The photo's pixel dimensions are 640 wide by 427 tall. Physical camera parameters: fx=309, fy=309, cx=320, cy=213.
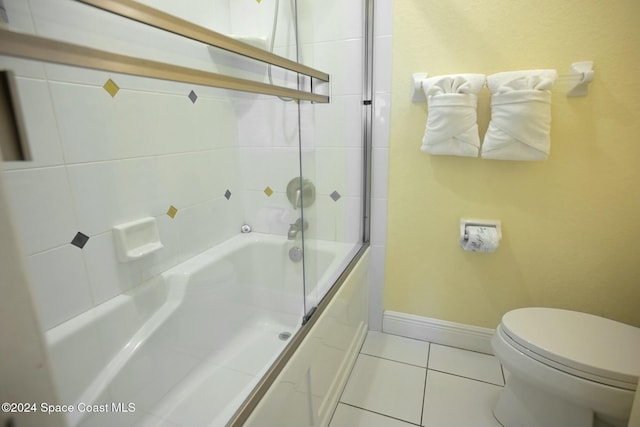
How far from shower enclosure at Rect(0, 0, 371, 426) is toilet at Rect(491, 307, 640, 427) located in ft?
2.37

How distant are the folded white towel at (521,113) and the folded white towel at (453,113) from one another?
0.07m

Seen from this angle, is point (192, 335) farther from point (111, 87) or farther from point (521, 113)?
point (521, 113)

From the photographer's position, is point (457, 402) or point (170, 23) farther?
point (457, 402)

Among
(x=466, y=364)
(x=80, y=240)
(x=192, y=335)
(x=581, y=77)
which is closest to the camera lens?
(x=80, y=240)

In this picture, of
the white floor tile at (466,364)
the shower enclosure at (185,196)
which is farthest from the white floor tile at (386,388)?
the shower enclosure at (185,196)

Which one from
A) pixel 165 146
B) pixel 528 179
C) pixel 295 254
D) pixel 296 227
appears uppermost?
pixel 165 146

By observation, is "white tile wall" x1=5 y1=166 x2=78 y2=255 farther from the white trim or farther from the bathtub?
the white trim

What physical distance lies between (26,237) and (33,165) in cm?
20

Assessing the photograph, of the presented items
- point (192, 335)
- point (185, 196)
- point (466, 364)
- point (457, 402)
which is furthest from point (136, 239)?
point (466, 364)

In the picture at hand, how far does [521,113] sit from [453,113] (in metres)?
0.24

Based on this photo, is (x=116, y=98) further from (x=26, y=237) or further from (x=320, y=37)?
(x=320, y=37)

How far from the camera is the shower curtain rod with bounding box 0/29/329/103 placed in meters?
0.35

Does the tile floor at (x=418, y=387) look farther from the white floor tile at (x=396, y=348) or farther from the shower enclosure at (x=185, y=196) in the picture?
the shower enclosure at (x=185, y=196)

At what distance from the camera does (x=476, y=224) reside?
57.0 inches
